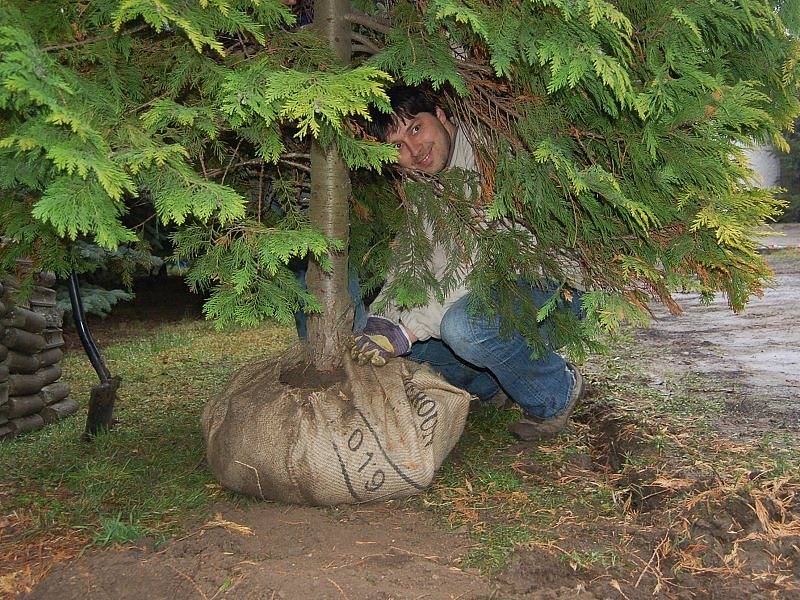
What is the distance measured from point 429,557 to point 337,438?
0.51 m

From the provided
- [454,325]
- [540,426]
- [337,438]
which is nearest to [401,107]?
[454,325]

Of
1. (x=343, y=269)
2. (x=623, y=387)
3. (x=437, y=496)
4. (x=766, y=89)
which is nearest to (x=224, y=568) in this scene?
(x=437, y=496)

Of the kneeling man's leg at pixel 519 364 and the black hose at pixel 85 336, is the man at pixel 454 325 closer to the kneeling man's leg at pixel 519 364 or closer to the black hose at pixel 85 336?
the kneeling man's leg at pixel 519 364

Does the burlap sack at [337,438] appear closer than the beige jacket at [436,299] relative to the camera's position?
Yes

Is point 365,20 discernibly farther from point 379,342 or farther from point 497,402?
point 497,402

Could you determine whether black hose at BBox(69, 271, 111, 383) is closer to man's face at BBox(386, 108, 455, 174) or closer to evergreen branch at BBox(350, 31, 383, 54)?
man's face at BBox(386, 108, 455, 174)

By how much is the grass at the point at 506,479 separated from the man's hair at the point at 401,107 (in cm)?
143

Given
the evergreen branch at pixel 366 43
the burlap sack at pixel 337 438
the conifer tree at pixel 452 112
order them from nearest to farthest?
the conifer tree at pixel 452 112 → the burlap sack at pixel 337 438 → the evergreen branch at pixel 366 43

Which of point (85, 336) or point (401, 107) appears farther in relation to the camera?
point (85, 336)

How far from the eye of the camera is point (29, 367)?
172 inches

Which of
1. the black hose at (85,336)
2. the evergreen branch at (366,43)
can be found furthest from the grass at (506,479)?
the evergreen branch at (366,43)

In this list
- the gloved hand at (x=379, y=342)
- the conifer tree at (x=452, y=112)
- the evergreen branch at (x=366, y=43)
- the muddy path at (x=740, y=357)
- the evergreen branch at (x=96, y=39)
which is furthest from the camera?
the muddy path at (x=740, y=357)

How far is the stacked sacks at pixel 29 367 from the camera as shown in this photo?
4082 millimetres

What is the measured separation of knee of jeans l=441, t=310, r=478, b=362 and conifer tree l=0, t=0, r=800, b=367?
18 centimetres
